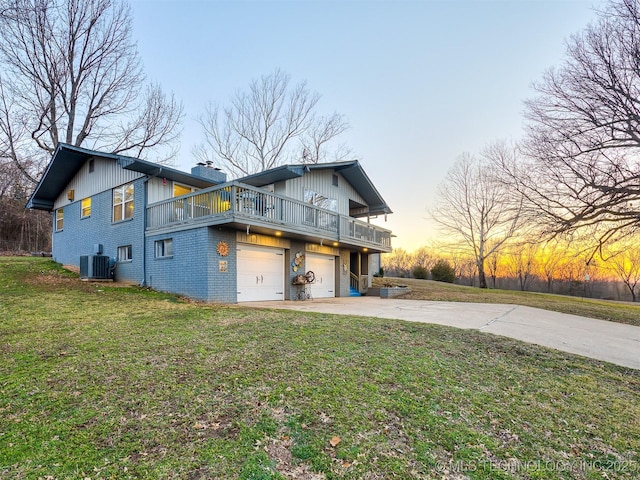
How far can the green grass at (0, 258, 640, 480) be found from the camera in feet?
9.18

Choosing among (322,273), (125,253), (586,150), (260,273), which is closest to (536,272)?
(586,150)

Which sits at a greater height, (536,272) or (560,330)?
(536,272)

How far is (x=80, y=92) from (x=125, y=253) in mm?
14435

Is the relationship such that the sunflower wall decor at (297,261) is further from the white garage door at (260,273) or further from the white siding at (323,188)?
the white siding at (323,188)

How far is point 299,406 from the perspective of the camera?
365 centimetres

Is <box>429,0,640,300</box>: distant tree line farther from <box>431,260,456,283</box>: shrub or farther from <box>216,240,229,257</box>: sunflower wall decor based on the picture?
<box>431,260,456,283</box>: shrub

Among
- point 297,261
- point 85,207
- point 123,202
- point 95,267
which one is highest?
point 85,207

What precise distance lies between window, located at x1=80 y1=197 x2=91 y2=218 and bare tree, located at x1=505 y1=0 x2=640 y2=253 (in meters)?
20.2

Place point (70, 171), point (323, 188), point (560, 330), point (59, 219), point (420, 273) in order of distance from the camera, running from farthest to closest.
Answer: point (420, 273) → point (59, 219) → point (323, 188) → point (70, 171) → point (560, 330)

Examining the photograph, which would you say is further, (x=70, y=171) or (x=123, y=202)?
(x=70, y=171)

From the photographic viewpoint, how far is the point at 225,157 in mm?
29734

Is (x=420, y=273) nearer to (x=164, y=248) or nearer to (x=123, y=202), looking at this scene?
(x=164, y=248)

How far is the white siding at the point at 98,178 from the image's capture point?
46.1 feet

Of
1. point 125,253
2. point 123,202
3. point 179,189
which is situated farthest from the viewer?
point 123,202
